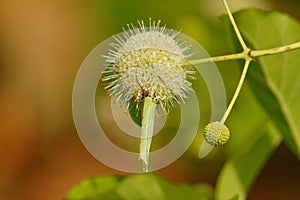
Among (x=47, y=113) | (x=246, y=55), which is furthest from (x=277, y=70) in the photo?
(x=47, y=113)

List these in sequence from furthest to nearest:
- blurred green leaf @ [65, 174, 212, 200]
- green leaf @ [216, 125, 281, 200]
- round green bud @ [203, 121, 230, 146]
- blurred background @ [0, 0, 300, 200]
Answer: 1. blurred background @ [0, 0, 300, 200]
2. green leaf @ [216, 125, 281, 200]
3. blurred green leaf @ [65, 174, 212, 200]
4. round green bud @ [203, 121, 230, 146]

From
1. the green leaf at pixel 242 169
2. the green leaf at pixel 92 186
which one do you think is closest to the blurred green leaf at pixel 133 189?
the green leaf at pixel 92 186

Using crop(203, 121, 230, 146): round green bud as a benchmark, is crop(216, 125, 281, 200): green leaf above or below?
below

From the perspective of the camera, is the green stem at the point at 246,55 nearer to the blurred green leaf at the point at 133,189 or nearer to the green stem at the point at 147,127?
the green stem at the point at 147,127

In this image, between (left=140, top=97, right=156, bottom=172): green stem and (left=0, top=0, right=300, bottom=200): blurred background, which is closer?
(left=140, top=97, right=156, bottom=172): green stem

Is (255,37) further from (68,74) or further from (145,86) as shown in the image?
(68,74)

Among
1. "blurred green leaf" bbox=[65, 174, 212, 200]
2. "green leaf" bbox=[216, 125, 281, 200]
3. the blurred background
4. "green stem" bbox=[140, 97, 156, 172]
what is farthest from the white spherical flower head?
the blurred background

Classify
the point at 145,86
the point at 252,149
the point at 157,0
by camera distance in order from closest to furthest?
the point at 145,86 < the point at 252,149 < the point at 157,0

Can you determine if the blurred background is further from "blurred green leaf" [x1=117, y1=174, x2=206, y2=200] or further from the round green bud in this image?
the round green bud

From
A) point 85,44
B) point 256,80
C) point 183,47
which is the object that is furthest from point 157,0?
point 183,47

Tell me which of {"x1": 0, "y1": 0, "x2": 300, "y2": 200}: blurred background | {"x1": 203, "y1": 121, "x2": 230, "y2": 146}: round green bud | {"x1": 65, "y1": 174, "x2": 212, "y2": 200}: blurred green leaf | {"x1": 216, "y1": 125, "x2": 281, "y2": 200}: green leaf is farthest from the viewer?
{"x1": 0, "y1": 0, "x2": 300, "y2": 200}: blurred background
